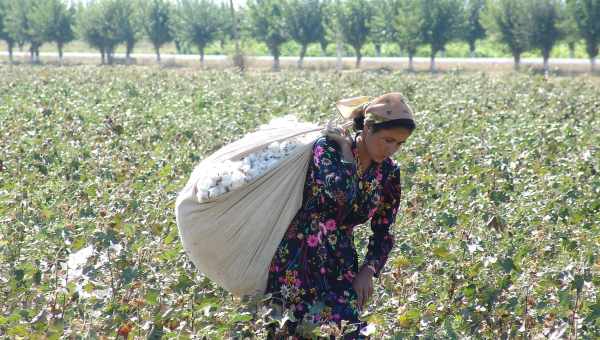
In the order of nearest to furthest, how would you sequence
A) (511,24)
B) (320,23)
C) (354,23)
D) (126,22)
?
(511,24) → (354,23) → (320,23) → (126,22)

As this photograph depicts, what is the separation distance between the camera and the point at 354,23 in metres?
51.8

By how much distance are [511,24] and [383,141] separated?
140 ft

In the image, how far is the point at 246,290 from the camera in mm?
3361

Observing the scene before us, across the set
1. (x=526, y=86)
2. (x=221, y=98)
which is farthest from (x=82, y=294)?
(x=526, y=86)

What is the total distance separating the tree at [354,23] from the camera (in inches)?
2031

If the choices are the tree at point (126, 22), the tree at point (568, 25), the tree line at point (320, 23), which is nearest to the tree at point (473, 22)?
the tree line at point (320, 23)

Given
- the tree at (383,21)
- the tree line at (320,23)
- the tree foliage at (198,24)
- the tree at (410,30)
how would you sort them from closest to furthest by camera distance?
1. the tree line at (320,23)
2. the tree at (410,30)
3. the tree at (383,21)
4. the tree foliage at (198,24)

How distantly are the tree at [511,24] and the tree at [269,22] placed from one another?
1225cm

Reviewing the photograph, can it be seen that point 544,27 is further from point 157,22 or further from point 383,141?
point 383,141

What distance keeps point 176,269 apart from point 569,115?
32.4ft

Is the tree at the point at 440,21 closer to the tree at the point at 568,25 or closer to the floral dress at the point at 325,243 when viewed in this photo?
the tree at the point at 568,25

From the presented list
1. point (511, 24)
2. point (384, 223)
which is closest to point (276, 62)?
point (511, 24)

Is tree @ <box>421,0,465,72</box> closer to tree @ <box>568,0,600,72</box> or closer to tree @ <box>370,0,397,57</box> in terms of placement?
tree @ <box>370,0,397,57</box>

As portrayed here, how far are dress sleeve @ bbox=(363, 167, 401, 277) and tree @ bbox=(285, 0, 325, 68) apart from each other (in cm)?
5004
